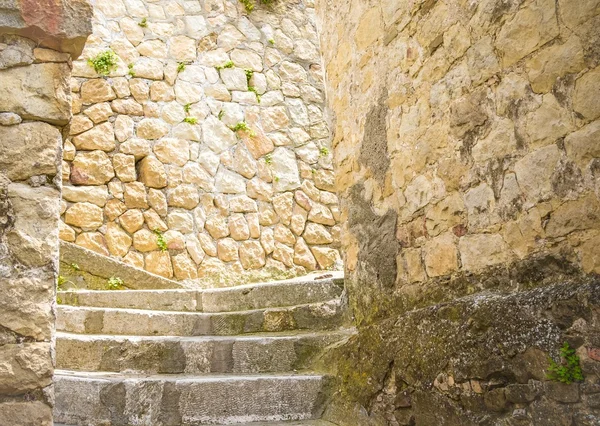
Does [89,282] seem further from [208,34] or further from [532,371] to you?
[532,371]

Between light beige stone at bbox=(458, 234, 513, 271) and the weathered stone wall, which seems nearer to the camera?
the weathered stone wall

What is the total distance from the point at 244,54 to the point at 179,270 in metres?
2.51

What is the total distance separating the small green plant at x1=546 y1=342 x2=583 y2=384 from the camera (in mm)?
1748

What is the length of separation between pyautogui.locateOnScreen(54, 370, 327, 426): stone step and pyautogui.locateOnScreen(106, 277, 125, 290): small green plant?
A: 6.19 ft

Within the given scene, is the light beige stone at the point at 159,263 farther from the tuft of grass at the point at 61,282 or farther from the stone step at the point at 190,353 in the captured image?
the stone step at the point at 190,353

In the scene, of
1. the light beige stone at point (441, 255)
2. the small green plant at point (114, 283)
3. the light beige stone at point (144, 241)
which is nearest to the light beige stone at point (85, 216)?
the light beige stone at point (144, 241)

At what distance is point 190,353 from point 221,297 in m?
0.80

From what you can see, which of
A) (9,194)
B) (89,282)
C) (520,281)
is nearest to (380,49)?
(520,281)

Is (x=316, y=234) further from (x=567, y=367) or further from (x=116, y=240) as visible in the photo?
(x=567, y=367)

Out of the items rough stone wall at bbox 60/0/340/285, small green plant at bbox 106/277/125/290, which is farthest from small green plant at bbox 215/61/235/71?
small green plant at bbox 106/277/125/290

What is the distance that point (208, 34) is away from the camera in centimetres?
642

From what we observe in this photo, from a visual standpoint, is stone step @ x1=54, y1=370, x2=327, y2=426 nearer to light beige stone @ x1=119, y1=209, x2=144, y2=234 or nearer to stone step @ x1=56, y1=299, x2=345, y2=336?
stone step @ x1=56, y1=299, x2=345, y2=336

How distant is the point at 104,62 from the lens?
5715 mm

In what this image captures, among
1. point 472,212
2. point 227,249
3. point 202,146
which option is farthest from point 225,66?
point 472,212
